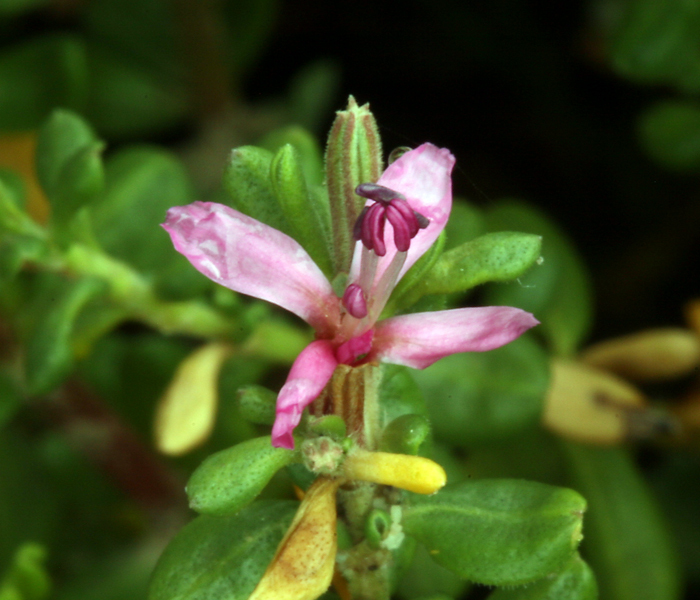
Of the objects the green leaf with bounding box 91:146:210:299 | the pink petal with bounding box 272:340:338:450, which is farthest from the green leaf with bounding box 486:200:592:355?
the pink petal with bounding box 272:340:338:450

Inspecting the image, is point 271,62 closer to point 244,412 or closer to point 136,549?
point 136,549

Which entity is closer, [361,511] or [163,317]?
[361,511]

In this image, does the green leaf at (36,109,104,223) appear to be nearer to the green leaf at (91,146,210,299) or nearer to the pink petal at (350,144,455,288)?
the green leaf at (91,146,210,299)

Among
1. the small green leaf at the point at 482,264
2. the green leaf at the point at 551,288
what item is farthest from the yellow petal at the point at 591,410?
the small green leaf at the point at 482,264

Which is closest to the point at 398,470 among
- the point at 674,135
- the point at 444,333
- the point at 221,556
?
the point at 444,333

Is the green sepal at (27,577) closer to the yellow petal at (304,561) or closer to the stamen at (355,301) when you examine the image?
the yellow petal at (304,561)

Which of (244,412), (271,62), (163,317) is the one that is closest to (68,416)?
(163,317)
